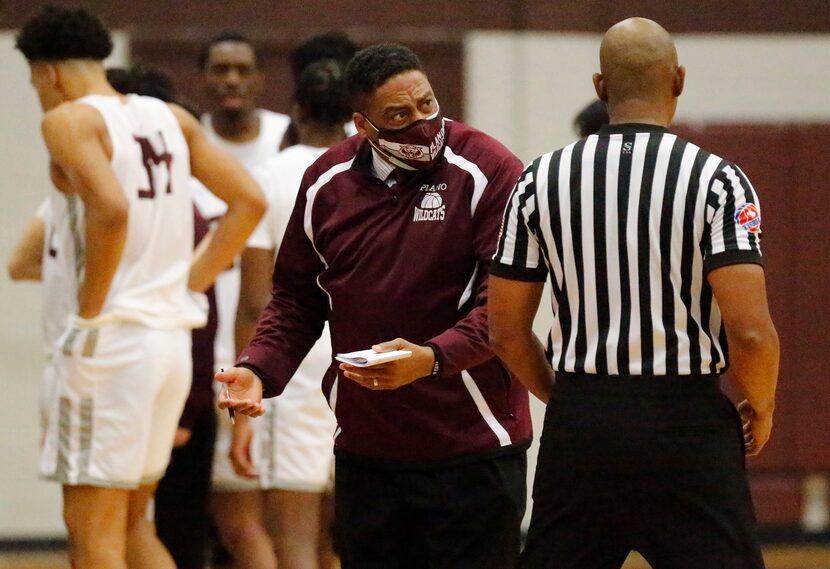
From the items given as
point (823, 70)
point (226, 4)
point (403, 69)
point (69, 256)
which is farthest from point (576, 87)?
point (403, 69)

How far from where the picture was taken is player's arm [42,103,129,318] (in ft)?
13.1

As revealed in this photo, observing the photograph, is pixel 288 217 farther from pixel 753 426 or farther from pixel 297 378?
pixel 753 426

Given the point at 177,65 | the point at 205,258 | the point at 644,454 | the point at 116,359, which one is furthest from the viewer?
the point at 177,65

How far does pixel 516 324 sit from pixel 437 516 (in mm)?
508

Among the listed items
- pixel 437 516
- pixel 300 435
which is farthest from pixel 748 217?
pixel 300 435

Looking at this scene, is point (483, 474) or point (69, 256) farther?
point (69, 256)

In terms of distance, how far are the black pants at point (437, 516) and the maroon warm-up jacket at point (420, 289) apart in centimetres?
5

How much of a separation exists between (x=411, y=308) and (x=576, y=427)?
1.69 feet

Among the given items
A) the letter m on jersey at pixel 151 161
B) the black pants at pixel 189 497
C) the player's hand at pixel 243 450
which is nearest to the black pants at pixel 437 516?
the letter m on jersey at pixel 151 161

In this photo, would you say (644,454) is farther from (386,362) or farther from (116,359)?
(116,359)

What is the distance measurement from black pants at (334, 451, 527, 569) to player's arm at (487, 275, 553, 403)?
0.90ft

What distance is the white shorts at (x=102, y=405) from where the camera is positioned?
4.12 m

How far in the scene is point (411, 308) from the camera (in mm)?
3117

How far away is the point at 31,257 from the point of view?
187 inches
